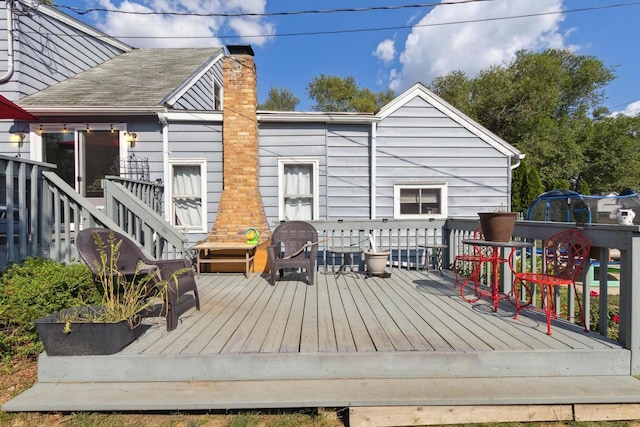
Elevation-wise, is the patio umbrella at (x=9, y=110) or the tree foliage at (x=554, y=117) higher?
the tree foliage at (x=554, y=117)

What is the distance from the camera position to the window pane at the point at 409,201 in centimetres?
668

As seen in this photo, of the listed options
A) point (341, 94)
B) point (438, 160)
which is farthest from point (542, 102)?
point (438, 160)

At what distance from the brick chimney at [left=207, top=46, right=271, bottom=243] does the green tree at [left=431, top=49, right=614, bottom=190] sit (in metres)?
16.6

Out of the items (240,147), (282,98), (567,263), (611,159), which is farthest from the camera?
(282,98)

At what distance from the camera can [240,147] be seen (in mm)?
5777

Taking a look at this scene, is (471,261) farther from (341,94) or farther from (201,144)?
(341,94)

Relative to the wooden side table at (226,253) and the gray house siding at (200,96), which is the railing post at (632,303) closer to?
the wooden side table at (226,253)

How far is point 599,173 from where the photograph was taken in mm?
20203

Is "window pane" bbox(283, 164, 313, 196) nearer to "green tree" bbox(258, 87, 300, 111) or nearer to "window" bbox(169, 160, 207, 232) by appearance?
"window" bbox(169, 160, 207, 232)

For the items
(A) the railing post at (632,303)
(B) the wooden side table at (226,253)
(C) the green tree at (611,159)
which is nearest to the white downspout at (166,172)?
(B) the wooden side table at (226,253)

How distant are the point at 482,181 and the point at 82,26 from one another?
9.63m

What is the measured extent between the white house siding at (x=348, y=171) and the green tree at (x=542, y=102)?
14.5 metres

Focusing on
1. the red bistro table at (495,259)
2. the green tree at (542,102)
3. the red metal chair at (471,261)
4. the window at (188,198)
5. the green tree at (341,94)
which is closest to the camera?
the red bistro table at (495,259)

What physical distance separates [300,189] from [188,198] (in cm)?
211
